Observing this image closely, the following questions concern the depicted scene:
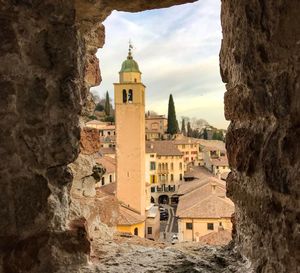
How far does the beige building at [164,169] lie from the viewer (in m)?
33.9

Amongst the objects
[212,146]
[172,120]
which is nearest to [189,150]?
[212,146]

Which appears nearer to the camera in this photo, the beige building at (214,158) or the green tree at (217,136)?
the beige building at (214,158)

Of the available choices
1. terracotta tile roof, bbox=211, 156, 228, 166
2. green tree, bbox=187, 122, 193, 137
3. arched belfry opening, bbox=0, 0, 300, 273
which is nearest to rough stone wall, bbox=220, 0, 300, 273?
arched belfry opening, bbox=0, 0, 300, 273

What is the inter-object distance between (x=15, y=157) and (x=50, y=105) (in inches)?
8.7

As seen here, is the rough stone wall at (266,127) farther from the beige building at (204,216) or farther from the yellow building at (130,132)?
the yellow building at (130,132)

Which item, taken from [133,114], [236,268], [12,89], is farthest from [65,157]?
[133,114]

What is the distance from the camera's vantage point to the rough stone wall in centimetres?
112

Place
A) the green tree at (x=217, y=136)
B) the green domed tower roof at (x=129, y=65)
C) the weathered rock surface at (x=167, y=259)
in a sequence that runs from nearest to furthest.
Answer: the weathered rock surface at (x=167, y=259) → the green domed tower roof at (x=129, y=65) → the green tree at (x=217, y=136)

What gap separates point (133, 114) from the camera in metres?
26.2

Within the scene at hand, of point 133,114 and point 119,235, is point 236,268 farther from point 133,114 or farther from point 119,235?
point 133,114

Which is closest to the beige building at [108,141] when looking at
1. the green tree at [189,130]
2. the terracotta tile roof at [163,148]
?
the terracotta tile roof at [163,148]

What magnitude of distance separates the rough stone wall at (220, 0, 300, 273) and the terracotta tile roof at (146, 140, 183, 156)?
32020 mm

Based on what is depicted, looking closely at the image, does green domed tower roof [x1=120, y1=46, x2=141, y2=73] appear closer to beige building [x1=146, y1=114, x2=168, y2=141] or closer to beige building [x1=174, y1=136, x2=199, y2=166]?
beige building [x1=174, y1=136, x2=199, y2=166]

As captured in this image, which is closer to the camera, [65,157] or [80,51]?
[65,157]
